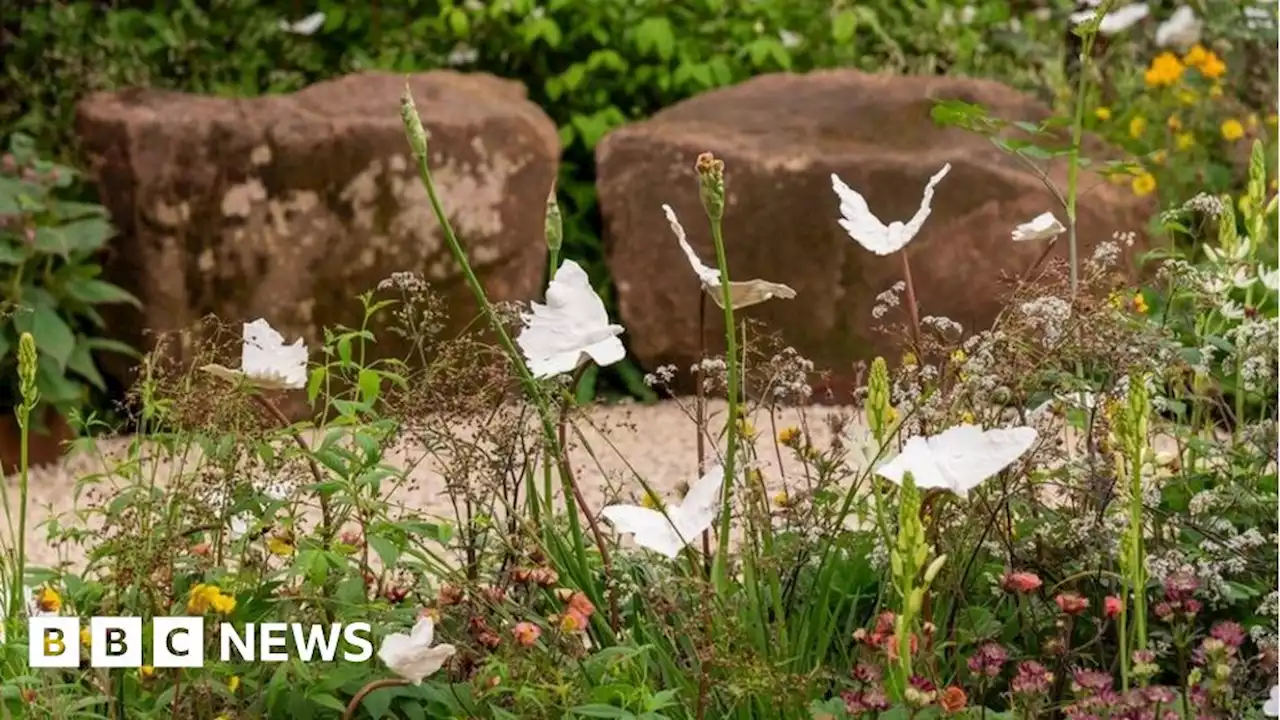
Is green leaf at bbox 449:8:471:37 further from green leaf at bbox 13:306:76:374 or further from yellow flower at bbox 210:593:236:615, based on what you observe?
yellow flower at bbox 210:593:236:615

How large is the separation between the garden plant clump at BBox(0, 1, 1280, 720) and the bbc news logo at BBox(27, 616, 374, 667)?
2 centimetres

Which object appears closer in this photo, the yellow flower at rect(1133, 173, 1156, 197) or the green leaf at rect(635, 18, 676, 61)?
the yellow flower at rect(1133, 173, 1156, 197)

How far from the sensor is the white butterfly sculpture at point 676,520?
2.06 metres

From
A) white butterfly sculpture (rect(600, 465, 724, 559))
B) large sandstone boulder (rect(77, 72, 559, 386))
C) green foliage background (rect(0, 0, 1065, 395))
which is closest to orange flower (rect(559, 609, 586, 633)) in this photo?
white butterfly sculpture (rect(600, 465, 724, 559))

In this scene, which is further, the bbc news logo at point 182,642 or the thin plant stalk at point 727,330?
the bbc news logo at point 182,642

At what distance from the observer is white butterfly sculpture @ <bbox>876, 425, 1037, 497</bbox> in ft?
6.14

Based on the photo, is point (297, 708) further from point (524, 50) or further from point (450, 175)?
point (524, 50)

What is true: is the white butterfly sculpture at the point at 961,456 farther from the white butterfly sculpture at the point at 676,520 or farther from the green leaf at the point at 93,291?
the green leaf at the point at 93,291

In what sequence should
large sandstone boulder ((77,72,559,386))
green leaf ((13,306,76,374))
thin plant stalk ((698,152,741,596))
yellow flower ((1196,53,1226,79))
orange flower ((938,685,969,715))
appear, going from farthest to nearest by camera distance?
yellow flower ((1196,53,1226,79)) < large sandstone boulder ((77,72,559,386)) < green leaf ((13,306,76,374)) < orange flower ((938,685,969,715)) < thin plant stalk ((698,152,741,596))

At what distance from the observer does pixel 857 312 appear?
548 centimetres

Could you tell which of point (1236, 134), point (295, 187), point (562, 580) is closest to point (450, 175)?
point (295, 187)

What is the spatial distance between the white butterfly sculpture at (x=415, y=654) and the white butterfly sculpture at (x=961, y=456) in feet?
1.60

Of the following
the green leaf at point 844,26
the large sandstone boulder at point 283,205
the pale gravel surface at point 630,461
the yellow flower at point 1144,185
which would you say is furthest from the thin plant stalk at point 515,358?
the green leaf at point 844,26

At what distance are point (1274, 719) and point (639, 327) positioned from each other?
349 cm
